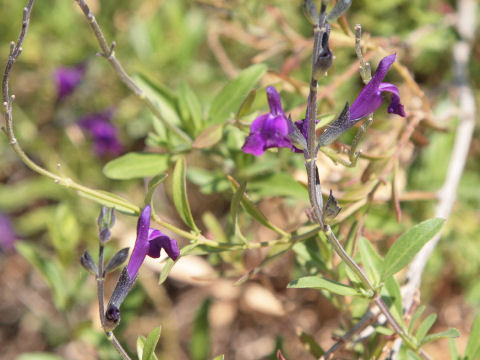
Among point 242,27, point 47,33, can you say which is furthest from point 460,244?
point 47,33

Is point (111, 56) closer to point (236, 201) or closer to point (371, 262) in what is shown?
point (236, 201)

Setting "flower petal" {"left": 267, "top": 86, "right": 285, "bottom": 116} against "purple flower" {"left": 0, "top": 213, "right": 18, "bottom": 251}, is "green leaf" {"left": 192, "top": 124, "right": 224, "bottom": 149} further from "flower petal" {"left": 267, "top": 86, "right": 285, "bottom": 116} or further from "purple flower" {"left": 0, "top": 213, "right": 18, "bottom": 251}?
"purple flower" {"left": 0, "top": 213, "right": 18, "bottom": 251}

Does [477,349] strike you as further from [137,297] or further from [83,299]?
[83,299]

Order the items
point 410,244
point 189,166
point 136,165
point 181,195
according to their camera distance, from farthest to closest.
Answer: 1. point 189,166
2. point 136,165
3. point 181,195
4. point 410,244

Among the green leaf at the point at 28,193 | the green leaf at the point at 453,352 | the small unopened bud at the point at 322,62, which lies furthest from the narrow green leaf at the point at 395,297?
the green leaf at the point at 28,193

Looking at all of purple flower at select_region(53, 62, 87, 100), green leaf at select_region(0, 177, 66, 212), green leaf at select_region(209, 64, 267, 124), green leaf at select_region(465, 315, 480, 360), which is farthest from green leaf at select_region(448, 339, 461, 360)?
purple flower at select_region(53, 62, 87, 100)

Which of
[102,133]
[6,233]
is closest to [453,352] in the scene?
[102,133]
